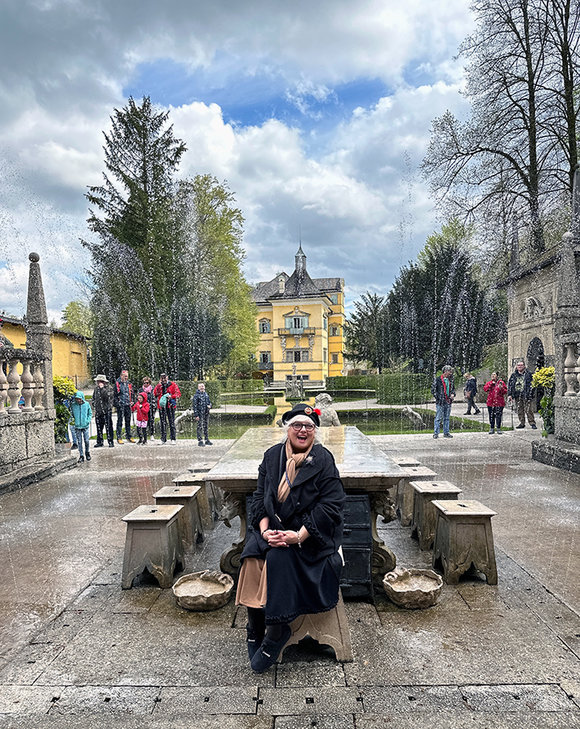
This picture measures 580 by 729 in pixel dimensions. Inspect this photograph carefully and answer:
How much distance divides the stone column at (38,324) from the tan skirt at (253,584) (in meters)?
7.97

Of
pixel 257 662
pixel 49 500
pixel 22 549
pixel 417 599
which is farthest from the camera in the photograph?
pixel 49 500

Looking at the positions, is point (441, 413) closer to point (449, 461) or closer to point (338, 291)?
point (449, 461)

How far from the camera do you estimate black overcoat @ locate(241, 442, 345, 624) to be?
305 centimetres

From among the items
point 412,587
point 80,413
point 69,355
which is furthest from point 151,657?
point 69,355

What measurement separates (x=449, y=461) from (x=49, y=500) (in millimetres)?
7454

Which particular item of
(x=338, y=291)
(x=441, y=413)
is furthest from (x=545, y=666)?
(x=338, y=291)

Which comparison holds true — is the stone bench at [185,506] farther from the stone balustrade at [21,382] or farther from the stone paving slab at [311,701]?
the stone balustrade at [21,382]

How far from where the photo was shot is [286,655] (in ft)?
10.8

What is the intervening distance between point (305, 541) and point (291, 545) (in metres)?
0.09

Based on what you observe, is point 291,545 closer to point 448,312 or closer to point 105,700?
point 105,700

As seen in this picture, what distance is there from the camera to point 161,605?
404 centimetres

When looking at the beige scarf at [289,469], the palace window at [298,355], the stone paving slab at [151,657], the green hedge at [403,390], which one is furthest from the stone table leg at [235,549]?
the palace window at [298,355]

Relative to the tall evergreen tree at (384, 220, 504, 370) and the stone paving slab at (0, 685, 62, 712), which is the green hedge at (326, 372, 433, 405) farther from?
the stone paving slab at (0, 685, 62, 712)

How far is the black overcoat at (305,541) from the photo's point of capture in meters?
3.05
